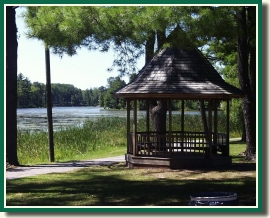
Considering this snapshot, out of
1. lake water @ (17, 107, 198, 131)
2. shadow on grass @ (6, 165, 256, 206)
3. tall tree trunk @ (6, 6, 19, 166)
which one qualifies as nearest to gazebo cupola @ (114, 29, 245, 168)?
shadow on grass @ (6, 165, 256, 206)

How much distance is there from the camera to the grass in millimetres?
10477

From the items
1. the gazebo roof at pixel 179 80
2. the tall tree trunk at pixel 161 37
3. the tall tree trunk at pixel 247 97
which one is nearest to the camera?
the tall tree trunk at pixel 161 37

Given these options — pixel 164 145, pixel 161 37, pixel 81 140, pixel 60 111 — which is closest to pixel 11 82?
pixel 161 37

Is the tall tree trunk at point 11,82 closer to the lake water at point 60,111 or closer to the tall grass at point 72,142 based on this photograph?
the tall grass at point 72,142

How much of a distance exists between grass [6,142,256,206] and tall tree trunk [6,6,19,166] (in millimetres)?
2064

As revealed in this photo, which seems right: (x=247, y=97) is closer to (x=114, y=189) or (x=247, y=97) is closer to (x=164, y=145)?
(x=164, y=145)

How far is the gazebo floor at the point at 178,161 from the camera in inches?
556

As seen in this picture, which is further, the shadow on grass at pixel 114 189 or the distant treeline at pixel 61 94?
the distant treeline at pixel 61 94

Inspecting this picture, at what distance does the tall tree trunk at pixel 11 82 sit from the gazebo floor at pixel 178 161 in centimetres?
326

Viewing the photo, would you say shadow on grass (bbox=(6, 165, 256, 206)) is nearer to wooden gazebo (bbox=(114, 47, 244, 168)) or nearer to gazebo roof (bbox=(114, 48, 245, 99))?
wooden gazebo (bbox=(114, 47, 244, 168))

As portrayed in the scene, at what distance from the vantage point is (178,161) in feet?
46.4

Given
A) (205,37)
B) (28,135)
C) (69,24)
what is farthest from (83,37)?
(28,135)

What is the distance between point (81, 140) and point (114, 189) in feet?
30.5

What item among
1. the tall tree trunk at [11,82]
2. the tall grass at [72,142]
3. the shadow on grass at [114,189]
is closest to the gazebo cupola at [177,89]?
the shadow on grass at [114,189]
